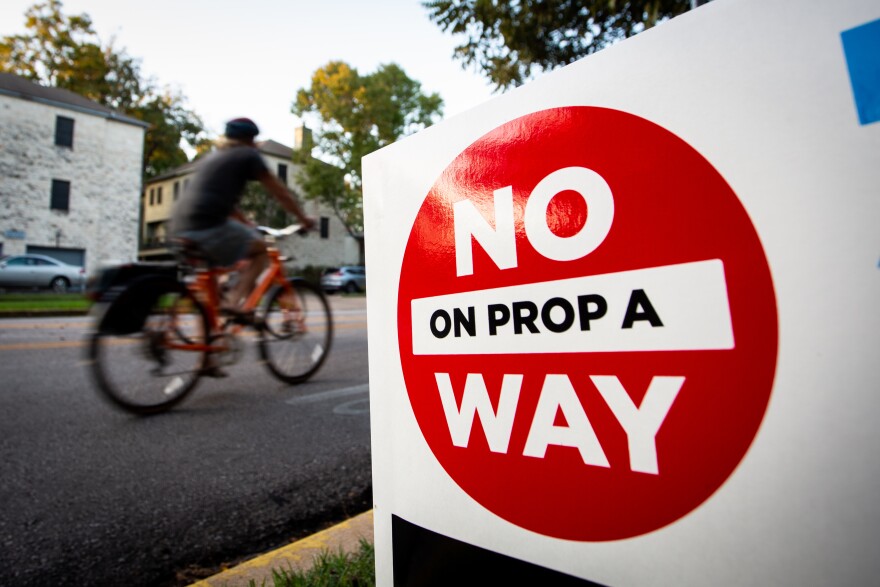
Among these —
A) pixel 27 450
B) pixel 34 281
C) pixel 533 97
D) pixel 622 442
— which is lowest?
pixel 27 450

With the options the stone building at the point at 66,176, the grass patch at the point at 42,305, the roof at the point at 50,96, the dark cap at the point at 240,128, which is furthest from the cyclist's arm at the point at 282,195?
the roof at the point at 50,96

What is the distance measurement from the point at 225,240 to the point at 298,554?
7.80 ft

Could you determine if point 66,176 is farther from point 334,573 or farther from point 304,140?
point 334,573

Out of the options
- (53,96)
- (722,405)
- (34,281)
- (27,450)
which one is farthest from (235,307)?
(53,96)

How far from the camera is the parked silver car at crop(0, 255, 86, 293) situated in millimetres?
18922

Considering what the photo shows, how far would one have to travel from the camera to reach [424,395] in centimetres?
94

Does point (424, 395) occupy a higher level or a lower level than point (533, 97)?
lower

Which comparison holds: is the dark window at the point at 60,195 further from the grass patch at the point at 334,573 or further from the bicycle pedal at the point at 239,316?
the grass patch at the point at 334,573

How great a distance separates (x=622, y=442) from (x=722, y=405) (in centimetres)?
14

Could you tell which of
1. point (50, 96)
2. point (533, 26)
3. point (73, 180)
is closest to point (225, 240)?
point (533, 26)

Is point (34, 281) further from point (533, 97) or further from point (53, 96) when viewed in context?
point (533, 97)

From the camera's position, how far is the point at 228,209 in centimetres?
326

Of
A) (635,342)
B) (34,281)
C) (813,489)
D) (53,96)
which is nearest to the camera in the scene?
(813,489)

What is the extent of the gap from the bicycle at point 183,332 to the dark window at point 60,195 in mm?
28126
